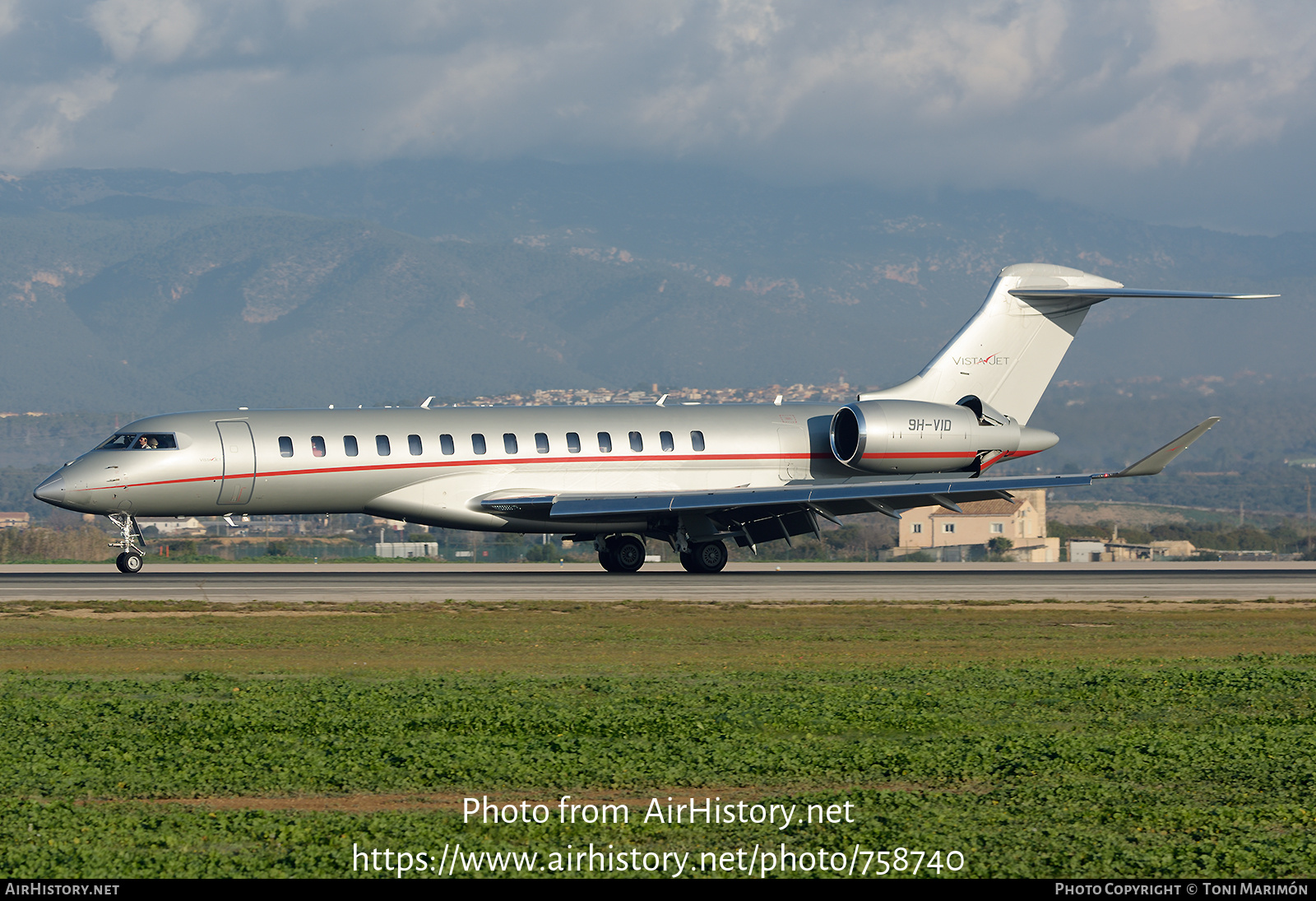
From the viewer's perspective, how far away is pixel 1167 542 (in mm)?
67000

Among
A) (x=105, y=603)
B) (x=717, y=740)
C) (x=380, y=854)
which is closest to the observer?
(x=380, y=854)

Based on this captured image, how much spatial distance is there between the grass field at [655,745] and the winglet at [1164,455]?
10.6 m

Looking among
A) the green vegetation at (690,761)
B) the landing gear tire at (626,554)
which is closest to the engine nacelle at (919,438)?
the landing gear tire at (626,554)

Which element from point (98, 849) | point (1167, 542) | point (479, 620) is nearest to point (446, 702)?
point (98, 849)

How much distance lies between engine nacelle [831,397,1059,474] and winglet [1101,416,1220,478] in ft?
17.8

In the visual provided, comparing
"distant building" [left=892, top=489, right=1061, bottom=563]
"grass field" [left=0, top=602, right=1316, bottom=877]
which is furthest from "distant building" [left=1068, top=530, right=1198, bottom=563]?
"grass field" [left=0, top=602, right=1316, bottom=877]

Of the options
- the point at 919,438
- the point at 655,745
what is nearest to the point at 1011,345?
the point at 919,438

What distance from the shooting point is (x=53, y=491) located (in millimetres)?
33375

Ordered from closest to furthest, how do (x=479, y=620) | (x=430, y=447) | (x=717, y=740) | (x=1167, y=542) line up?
(x=717, y=740), (x=479, y=620), (x=430, y=447), (x=1167, y=542)

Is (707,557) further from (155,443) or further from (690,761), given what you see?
(690,761)

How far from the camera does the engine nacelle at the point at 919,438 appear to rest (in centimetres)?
3794

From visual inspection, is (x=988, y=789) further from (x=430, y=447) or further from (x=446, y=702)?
(x=430, y=447)

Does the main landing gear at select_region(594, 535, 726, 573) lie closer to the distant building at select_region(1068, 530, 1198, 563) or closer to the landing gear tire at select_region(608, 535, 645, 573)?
the landing gear tire at select_region(608, 535, 645, 573)

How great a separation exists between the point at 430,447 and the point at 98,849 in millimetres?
26840
